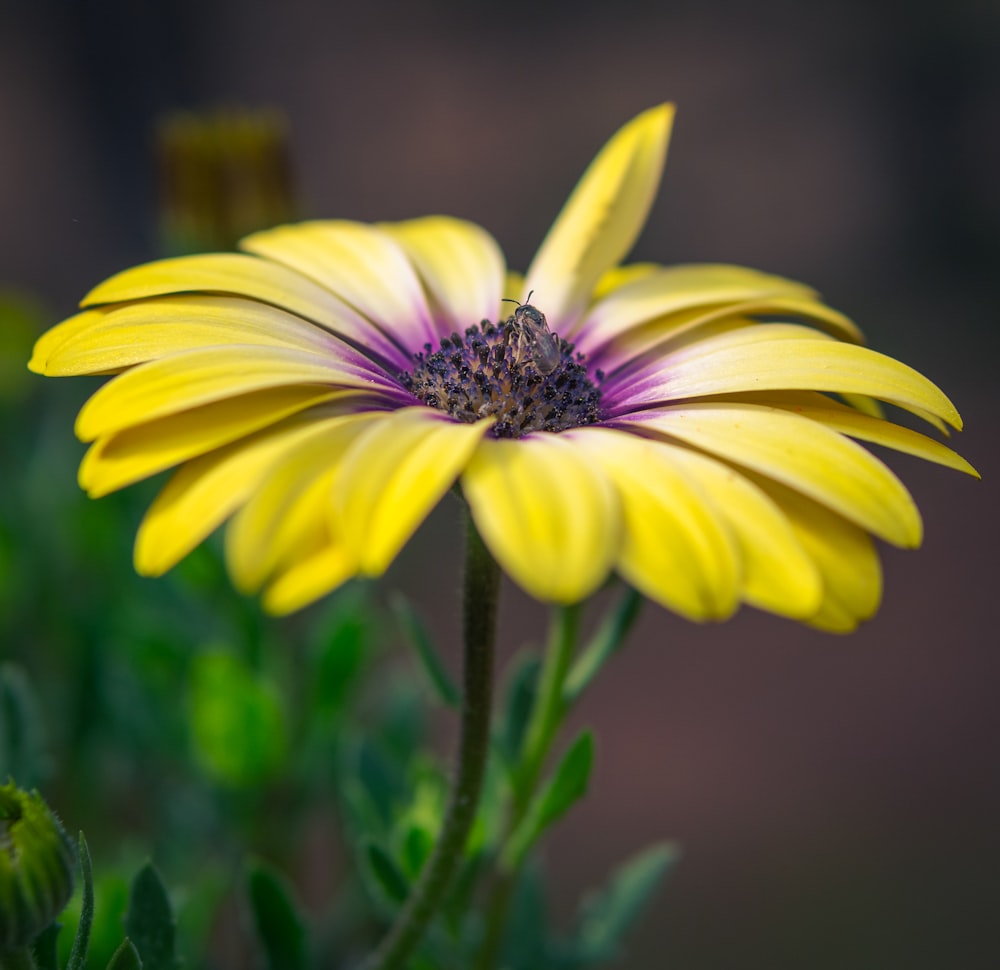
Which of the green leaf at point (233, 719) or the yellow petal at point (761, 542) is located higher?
the yellow petal at point (761, 542)

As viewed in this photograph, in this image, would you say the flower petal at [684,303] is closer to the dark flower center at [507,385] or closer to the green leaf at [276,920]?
the dark flower center at [507,385]

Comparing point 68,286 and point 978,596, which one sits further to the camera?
point 68,286

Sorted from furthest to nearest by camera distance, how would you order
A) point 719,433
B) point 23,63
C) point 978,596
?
1. point 23,63
2. point 978,596
3. point 719,433

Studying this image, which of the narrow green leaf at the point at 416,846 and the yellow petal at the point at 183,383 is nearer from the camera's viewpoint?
the yellow petal at the point at 183,383

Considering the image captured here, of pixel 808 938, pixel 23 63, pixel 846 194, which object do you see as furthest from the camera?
pixel 846 194

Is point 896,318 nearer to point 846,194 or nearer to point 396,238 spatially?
point 846,194

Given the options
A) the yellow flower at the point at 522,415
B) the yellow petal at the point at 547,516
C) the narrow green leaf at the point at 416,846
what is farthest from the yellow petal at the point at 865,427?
the narrow green leaf at the point at 416,846

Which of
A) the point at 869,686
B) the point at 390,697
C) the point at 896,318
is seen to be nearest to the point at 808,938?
the point at 869,686

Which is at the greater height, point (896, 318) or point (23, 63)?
point (23, 63)
